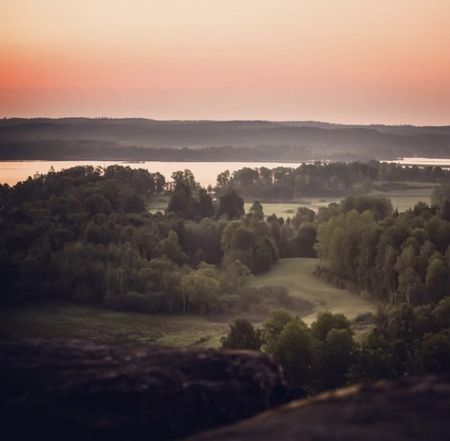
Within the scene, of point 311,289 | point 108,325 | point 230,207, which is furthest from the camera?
point 230,207

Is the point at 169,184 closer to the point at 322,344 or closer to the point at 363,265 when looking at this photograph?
the point at 363,265

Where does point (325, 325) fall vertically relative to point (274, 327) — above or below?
above

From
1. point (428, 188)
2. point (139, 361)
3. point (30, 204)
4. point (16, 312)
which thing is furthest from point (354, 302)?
point (428, 188)

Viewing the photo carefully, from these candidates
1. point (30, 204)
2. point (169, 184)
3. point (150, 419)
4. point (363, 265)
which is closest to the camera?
point (150, 419)

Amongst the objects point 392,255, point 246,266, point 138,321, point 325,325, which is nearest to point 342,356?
point 325,325

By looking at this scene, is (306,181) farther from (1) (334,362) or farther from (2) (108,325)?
(1) (334,362)

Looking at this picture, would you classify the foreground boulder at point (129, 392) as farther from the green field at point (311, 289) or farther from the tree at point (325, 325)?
the green field at point (311, 289)
